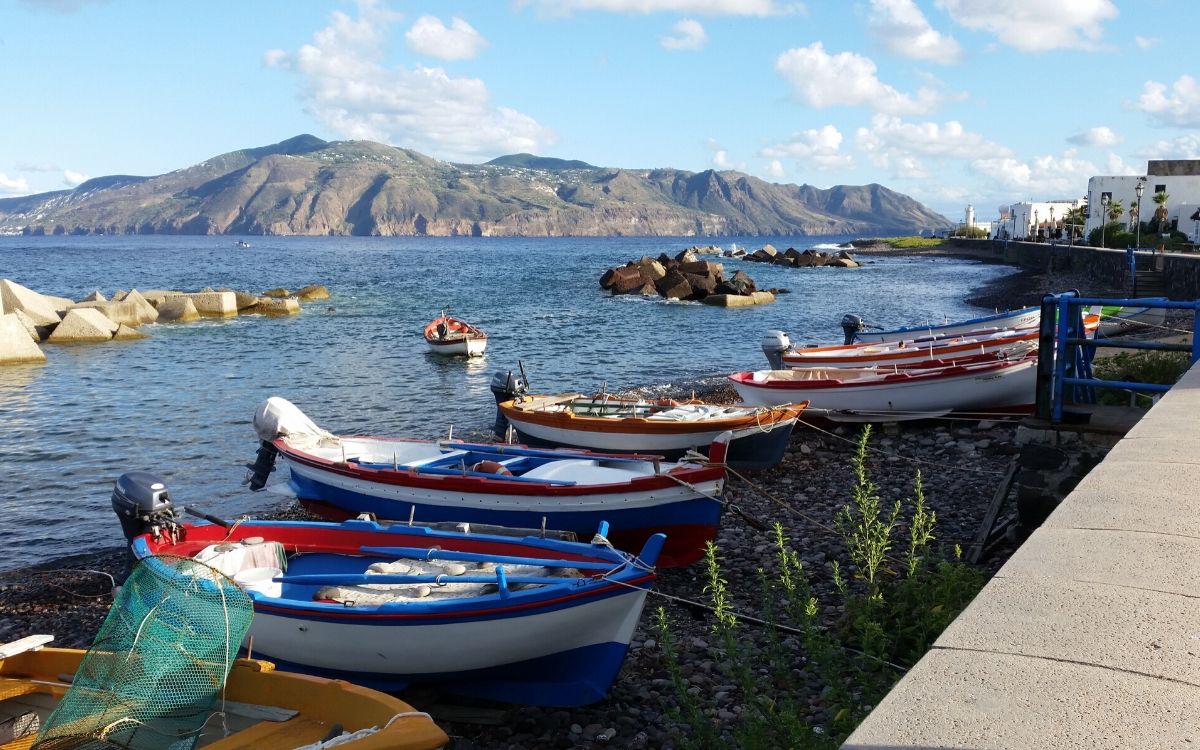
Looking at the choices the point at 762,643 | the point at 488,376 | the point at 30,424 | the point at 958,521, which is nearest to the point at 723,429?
the point at 958,521

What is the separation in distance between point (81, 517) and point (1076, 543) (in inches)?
553

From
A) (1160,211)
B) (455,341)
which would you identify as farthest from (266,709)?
(1160,211)

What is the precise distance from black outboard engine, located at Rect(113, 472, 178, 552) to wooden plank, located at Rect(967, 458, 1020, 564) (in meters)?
7.93

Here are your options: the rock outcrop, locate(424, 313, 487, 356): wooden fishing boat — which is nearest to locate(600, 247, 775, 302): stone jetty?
locate(424, 313, 487, 356): wooden fishing boat

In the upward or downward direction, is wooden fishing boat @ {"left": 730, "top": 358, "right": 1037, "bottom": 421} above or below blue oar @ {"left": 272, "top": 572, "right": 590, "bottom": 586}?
above

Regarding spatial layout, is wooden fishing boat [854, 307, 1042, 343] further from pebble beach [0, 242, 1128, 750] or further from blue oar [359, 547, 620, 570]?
blue oar [359, 547, 620, 570]

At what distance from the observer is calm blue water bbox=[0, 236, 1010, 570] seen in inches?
597

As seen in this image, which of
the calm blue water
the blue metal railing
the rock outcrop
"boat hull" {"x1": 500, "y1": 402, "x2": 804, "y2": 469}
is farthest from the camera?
the rock outcrop

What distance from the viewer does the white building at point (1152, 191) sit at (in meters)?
67.9

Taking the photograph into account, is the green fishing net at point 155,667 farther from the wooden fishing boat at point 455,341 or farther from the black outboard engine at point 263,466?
the wooden fishing boat at point 455,341

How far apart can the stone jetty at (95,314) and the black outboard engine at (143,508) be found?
24.1m

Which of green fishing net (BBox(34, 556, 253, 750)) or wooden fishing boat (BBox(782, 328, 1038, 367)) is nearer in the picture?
green fishing net (BBox(34, 556, 253, 750))

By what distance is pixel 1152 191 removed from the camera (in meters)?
71.9

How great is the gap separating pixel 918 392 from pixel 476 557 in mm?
10312
